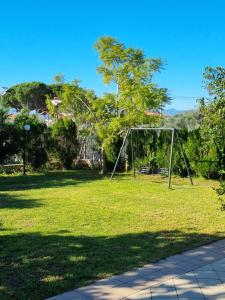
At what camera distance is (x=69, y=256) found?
511cm

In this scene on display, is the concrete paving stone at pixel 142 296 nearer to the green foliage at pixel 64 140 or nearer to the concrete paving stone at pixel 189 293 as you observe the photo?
the concrete paving stone at pixel 189 293

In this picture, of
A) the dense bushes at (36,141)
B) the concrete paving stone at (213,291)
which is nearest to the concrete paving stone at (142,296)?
the concrete paving stone at (213,291)

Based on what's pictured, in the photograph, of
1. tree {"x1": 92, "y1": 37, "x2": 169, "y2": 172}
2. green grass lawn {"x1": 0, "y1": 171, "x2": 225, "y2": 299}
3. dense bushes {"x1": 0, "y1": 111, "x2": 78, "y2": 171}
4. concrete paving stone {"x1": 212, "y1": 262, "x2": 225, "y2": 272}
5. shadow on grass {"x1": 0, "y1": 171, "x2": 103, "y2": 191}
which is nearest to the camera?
green grass lawn {"x1": 0, "y1": 171, "x2": 225, "y2": 299}

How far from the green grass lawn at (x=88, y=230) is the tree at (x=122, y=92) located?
382 centimetres

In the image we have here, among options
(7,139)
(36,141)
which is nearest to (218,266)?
(7,139)

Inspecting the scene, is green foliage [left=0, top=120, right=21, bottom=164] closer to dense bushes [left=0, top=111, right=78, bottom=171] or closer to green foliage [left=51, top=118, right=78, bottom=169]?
dense bushes [left=0, top=111, right=78, bottom=171]

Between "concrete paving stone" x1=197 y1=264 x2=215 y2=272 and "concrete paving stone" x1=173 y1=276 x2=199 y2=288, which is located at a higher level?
"concrete paving stone" x1=197 y1=264 x2=215 y2=272

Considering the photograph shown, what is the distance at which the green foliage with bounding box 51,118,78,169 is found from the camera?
17.5 metres

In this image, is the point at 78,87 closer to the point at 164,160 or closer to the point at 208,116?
the point at 164,160

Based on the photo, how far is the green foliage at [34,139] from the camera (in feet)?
53.1

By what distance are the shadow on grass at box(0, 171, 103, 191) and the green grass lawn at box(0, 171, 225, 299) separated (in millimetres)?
198

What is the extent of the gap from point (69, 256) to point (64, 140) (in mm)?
12709

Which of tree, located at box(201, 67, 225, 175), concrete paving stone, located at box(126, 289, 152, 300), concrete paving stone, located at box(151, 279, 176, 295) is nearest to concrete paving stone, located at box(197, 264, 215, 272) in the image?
concrete paving stone, located at box(151, 279, 176, 295)

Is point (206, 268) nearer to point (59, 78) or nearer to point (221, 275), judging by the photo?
point (221, 275)
